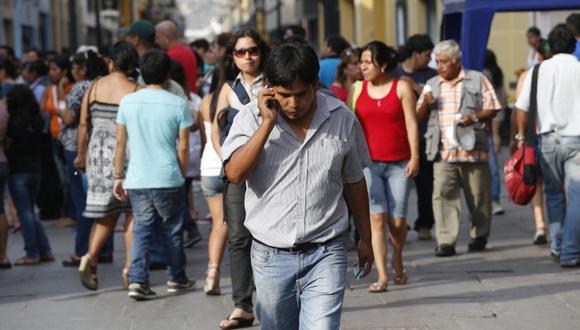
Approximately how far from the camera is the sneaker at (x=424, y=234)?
11.5 metres

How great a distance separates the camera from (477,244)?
1053 centimetres

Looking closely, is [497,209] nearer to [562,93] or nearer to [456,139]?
[456,139]

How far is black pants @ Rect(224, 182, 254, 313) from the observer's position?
7.43 meters

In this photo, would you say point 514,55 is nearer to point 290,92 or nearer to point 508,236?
point 508,236

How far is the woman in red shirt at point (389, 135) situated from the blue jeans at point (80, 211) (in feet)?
8.16

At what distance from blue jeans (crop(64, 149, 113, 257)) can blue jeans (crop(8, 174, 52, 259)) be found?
14.6 inches

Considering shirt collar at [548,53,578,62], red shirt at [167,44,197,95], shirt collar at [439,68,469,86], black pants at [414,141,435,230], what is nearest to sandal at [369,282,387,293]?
shirt collar at [439,68,469,86]

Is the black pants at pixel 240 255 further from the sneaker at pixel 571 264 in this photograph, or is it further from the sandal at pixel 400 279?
the sneaker at pixel 571 264

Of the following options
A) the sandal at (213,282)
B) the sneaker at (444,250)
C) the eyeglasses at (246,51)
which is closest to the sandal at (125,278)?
the sandal at (213,282)

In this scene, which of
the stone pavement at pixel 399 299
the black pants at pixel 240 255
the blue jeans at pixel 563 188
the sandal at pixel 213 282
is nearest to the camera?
the black pants at pixel 240 255

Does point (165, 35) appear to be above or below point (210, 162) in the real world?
above

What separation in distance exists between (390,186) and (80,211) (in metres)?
3.01

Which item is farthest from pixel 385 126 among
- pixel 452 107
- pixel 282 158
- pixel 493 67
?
pixel 493 67

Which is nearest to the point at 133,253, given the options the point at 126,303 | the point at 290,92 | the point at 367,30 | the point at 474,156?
the point at 126,303
